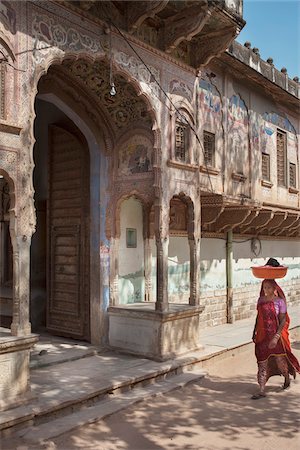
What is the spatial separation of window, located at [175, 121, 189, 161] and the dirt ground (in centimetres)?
424

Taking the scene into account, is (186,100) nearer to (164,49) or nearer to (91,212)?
(164,49)

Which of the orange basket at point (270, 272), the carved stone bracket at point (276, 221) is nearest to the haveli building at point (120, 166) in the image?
the carved stone bracket at point (276, 221)

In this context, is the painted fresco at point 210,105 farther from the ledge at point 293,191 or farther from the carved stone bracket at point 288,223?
the carved stone bracket at point 288,223

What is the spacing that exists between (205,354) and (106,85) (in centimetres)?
530

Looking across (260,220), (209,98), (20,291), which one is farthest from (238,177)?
(20,291)

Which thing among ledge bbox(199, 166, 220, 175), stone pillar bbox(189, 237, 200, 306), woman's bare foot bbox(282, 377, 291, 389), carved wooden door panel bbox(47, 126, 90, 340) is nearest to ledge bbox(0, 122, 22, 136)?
carved wooden door panel bbox(47, 126, 90, 340)

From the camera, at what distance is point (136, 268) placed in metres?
9.95

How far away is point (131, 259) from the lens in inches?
388

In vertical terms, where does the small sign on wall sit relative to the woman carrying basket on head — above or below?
above

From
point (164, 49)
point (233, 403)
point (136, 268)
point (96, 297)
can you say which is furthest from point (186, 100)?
point (233, 403)

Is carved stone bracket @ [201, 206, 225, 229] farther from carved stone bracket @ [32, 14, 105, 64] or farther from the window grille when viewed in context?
the window grille

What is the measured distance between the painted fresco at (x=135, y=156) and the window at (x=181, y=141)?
0.61 metres

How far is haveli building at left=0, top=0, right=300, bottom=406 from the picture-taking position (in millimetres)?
5957

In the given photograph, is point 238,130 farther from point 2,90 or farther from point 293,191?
point 2,90
